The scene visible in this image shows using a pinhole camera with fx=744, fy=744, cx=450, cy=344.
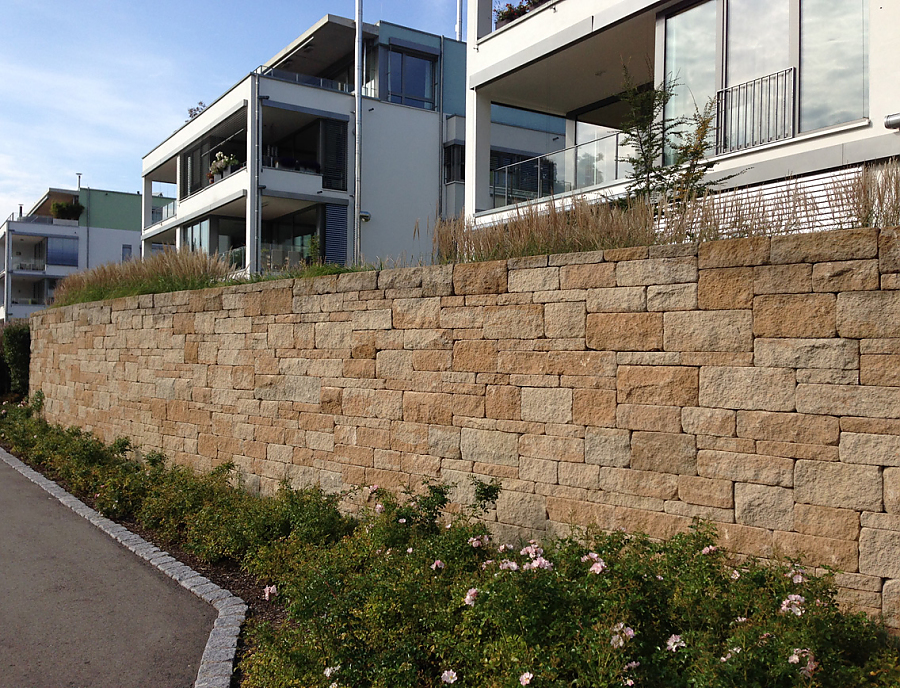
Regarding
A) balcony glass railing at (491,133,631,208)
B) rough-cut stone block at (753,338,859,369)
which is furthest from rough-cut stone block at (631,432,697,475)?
balcony glass railing at (491,133,631,208)

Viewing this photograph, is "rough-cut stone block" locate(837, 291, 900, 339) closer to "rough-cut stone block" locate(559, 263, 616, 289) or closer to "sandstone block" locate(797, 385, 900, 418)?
"sandstone block" locate(797, 385, 900, 418)

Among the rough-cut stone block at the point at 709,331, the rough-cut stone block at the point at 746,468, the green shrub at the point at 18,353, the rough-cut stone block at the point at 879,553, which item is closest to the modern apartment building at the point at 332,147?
the green shrub at the point at 18,353

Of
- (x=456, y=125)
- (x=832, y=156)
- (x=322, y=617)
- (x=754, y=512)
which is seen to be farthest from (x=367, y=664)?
(x=456, y=125)

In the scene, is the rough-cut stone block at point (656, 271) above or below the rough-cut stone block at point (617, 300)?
above

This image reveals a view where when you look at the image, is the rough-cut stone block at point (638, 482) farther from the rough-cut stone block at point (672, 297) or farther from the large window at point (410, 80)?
the large window at point (410, 80)

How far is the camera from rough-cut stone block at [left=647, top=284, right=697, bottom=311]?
179 inches

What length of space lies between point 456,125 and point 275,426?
18056 millimetres

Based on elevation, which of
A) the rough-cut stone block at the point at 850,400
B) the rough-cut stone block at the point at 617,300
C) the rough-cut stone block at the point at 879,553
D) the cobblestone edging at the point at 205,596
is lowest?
the cobblestone edging at the point at 205,596

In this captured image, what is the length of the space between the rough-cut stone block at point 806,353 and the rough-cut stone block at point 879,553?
874 mm

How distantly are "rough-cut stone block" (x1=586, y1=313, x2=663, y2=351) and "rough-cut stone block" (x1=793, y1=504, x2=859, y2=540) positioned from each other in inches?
49.6

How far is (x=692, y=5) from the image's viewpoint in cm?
957

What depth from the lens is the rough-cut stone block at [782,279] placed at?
411cm

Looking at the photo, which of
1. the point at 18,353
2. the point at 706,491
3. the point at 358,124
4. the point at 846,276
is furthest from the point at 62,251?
the point at 846,276

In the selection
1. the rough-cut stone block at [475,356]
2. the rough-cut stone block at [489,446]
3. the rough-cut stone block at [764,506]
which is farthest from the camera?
the rough-cut stone block at [475,356]
